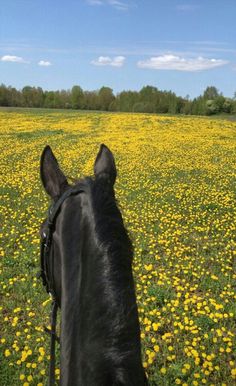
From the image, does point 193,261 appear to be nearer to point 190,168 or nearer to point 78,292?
point 78,292

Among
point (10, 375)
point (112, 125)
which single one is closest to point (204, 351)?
point (10, 375)

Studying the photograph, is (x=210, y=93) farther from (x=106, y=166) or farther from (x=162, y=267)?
(x=106, y=166)

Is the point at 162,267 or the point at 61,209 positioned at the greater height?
the point at 61,209

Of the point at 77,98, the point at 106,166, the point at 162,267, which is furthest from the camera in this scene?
the point at 77,98

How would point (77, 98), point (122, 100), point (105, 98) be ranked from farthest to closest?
point (77, 98)
point (105, 98)
point (122, 100)

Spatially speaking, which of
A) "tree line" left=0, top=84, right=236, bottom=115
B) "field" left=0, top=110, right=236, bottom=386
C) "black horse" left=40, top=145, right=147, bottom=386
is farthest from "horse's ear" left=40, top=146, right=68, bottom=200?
"tree line" left=0, top=84, right=236, bottom=115

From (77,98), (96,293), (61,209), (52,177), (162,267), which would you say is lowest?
(162,267)

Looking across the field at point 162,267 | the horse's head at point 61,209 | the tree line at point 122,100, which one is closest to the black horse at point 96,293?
the horse's head at point 61,209

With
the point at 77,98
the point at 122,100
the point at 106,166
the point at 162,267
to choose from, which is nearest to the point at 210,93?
the point at 122,100

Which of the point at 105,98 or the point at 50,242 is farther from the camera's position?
the point at 105,98

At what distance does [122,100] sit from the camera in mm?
79750

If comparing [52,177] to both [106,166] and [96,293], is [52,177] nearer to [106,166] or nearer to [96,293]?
[106,166]

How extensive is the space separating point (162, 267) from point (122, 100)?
74994 mm

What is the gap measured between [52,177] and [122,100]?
262 feet
